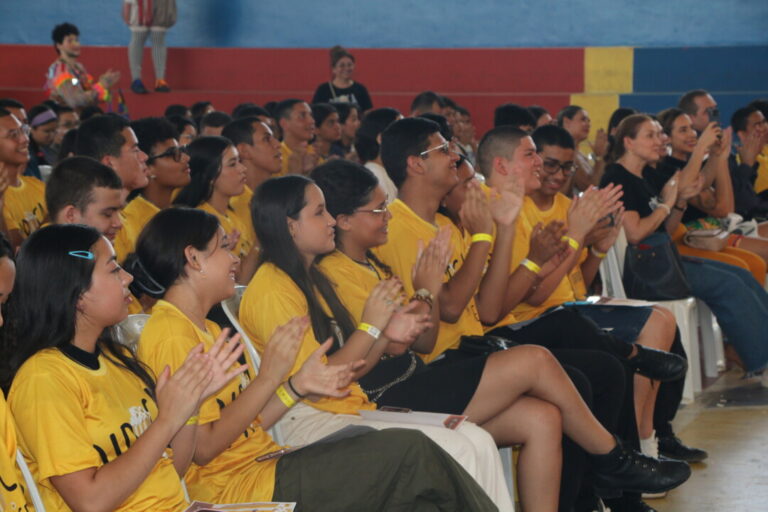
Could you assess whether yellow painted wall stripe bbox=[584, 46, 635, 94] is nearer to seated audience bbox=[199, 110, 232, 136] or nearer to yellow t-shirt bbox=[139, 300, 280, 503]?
seated audience bbox=[199, 110, 232, 136]

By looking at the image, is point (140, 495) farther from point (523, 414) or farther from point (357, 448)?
point (523, 414)

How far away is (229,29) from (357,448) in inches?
338

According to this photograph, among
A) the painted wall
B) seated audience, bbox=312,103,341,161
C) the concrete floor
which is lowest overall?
the concrete floor

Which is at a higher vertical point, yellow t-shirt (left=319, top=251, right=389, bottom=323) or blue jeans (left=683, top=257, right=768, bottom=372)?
yellow t-shirt (left=319, top=251, right=389, bottom=323)

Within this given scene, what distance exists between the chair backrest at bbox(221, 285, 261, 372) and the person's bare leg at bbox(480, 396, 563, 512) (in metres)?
0.74

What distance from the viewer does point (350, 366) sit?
8.18 ft

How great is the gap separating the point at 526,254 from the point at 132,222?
141 centimetres

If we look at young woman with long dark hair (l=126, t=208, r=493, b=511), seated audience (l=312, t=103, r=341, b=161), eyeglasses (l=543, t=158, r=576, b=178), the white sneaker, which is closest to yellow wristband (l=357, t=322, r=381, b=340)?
young woman with long dark hair (l=126, t=208, r=493, b=511)

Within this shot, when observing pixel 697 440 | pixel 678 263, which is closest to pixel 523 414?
pixel 697 440

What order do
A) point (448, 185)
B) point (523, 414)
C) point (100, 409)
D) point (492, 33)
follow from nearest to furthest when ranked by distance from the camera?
point (100, 409), point (523, 414), point (448, 185), point (492, 33)

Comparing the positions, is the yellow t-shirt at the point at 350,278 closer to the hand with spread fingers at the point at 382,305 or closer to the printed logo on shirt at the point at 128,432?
the hand with spread fingers at the point at 382,305

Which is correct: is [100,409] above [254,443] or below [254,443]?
above

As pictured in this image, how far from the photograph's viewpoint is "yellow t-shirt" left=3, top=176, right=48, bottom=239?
405cm

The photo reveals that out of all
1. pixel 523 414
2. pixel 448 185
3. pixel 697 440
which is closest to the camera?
pixel 523 414
